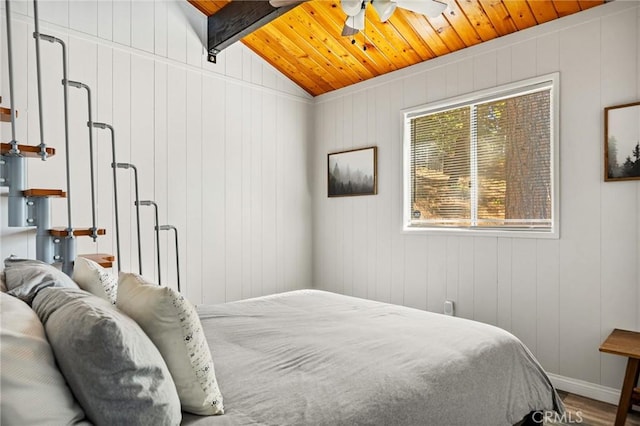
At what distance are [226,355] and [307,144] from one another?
132 inches

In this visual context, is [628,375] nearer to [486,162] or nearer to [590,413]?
[590,413]

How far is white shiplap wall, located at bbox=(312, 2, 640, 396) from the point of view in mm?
2641

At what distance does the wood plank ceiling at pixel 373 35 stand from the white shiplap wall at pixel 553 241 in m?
0.11

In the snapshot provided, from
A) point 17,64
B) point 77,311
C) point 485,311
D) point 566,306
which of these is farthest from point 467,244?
point 17,64

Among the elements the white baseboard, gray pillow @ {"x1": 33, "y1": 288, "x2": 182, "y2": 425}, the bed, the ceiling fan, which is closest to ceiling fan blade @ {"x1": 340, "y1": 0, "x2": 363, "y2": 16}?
the ceiling fan

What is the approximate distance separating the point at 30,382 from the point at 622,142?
3212 millimetres

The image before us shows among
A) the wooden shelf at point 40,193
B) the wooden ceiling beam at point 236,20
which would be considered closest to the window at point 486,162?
the wooden ceiling beam at point 236,20

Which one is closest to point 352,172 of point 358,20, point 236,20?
point 236,20

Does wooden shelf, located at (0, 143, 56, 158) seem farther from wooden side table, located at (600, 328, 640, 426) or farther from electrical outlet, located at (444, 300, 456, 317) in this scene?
wooden side table, located at (600, 328, 640, 426)

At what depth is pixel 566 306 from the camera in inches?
112

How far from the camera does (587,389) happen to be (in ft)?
9.02

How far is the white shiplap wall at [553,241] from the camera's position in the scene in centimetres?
264

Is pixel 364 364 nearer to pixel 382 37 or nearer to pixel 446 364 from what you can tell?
pixel 446 364

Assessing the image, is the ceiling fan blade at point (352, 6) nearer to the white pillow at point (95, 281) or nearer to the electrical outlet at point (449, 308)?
the white pillow at point (95, 281)
